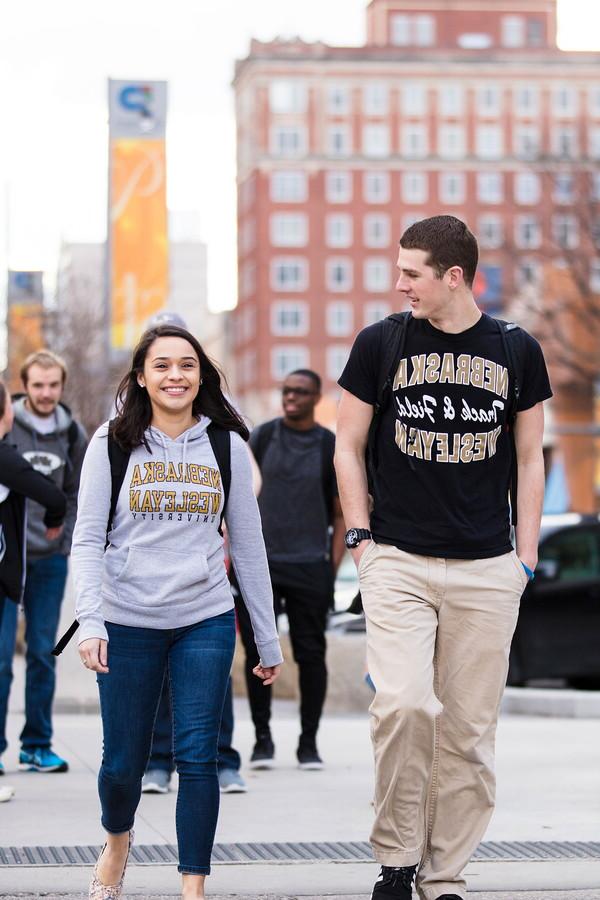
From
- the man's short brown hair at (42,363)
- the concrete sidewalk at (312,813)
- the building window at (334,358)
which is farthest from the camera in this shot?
the building window at (334,358)

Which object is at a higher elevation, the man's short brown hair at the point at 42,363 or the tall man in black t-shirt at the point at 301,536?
the man's short brown hair at the point at 42,363

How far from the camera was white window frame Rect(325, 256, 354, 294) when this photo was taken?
122625 millimetres

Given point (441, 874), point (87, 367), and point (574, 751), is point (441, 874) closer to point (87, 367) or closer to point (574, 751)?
point (574, 751)

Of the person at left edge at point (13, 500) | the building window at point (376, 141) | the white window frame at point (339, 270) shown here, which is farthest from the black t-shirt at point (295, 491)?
the building window at point (376, 141)

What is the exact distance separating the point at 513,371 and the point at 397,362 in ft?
1.18

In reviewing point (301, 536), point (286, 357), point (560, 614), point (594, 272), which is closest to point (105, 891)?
point (301, 536)

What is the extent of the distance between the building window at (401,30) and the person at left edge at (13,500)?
12393 centimetres

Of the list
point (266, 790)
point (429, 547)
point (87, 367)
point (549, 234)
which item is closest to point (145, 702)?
point (429, 547)

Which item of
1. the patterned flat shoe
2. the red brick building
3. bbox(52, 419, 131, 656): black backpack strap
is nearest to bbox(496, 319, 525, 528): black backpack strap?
bbox(52, 419, 131, 656): black backpack strap

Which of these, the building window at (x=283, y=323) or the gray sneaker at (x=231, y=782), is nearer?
the gray sneaker at (x=231, y=782)

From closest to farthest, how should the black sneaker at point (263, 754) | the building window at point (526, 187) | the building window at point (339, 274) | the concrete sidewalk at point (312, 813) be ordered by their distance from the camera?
the concrete sidewalk at point (312, 813)
the black sneaker at point (263, 754)
the building window at point (339, 274)
the building window at point (526, 187)

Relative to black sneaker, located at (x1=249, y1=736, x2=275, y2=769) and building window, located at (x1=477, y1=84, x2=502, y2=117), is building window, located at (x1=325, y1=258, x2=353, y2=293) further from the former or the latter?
black sneaker, located at (x1=249, y1=736, x2=275, y2=769)

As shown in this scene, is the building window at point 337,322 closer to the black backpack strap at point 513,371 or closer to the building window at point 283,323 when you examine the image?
the building window at point 283,323

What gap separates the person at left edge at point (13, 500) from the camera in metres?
7.44
